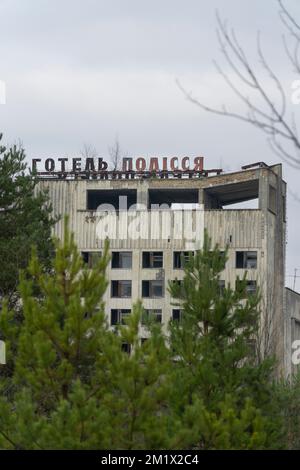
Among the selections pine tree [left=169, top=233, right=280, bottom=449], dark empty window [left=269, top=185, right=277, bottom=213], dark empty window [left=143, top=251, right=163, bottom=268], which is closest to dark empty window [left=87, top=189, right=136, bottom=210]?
dark empty window [left=143, top=251, right=163, bottom=268]

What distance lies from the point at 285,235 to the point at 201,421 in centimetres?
6024

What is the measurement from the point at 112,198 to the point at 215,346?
54.5 meters

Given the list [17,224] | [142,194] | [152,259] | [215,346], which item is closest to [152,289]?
[152,259]

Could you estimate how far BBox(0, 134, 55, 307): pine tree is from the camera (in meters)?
43.0

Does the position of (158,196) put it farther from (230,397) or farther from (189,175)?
(230,397)

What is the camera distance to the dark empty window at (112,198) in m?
78.1

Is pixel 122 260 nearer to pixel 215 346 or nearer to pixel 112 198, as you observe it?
pixel 112 198

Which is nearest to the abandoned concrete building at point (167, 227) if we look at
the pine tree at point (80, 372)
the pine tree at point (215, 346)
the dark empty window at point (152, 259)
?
the dark empty window at point (152, 259)

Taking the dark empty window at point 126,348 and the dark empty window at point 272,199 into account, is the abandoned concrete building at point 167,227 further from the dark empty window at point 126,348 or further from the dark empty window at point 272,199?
the dark empty window at point 126,348
